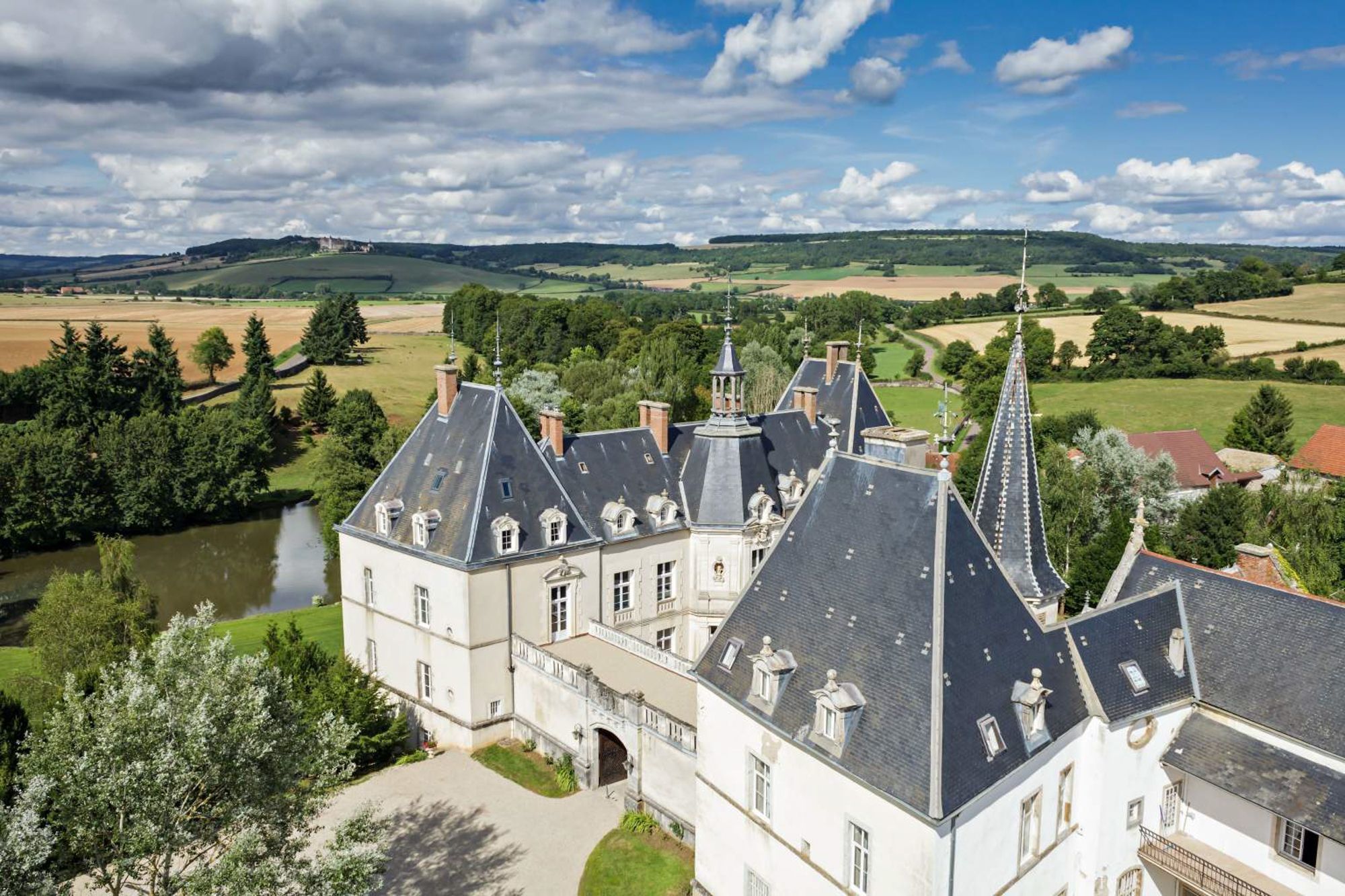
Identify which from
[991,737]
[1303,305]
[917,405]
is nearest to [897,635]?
[991,737]

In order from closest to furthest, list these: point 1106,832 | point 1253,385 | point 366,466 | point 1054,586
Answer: point 1106,832 < point 1054,586 < point 366,466 < point 1253,385

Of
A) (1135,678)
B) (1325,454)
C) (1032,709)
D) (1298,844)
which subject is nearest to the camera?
(1032,709)

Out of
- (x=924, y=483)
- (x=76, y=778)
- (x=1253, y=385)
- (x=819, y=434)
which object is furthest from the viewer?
(x=1253, y=385)

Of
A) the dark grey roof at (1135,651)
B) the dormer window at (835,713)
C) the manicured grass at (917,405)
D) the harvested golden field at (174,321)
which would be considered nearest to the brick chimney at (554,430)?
the dormer window at (835,713)

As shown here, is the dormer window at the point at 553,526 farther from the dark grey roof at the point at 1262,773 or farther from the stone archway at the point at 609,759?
the dark grey roof at the point at 1262,773

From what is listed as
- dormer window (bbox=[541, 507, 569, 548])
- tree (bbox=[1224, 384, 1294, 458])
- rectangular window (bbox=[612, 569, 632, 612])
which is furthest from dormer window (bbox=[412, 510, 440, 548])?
tree (bbox=[1224, 384, 1294, 458])

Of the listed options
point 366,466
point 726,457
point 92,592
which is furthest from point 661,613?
point 366,466

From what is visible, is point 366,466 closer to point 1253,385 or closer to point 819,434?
point 819,434

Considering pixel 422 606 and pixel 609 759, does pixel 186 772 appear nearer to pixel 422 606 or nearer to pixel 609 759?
pixel 609 759
